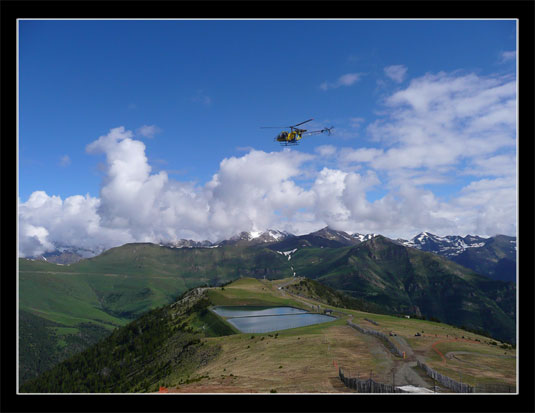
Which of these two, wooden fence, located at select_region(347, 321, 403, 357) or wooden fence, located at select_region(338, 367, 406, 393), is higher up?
wooden fence, located at select_region(338, 367, 406, 393)

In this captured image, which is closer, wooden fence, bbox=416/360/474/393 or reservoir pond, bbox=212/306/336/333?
wooden fence, bbox=416/360/474/393

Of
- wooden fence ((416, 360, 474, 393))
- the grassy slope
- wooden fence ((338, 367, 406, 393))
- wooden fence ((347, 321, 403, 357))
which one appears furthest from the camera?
wooden fence ((347, 321, 403, 357))

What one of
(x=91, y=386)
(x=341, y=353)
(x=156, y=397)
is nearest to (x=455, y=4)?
(x=156, y=397)

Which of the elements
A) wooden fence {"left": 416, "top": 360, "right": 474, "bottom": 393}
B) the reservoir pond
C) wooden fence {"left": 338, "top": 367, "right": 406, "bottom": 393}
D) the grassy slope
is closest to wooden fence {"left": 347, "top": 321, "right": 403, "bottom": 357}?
the grassy slope

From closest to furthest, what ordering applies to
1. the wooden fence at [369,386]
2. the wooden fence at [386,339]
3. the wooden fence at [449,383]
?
1. the wooden fence at [369,386]
2. the wooden fence at [449,383]
3. the wooden fence at [386,339]

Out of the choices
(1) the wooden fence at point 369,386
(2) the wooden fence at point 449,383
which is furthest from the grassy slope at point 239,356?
(2) the wooden fence at point 449,383

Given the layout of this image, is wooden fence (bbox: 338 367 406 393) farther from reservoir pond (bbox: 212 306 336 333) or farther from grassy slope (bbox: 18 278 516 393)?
reservoir pond (bbox: 212 306 336 333)

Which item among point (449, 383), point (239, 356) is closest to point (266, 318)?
point (239, 356)

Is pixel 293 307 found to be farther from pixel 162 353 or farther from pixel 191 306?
pixel 162 353

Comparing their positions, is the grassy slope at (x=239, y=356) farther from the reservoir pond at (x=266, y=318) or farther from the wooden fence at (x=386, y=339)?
the reservoir pond at (x=266, y=318)
